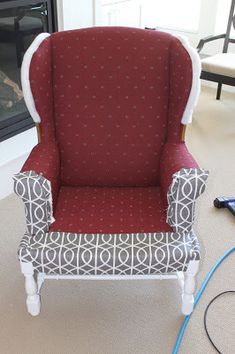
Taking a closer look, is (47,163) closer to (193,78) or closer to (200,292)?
(193,78)

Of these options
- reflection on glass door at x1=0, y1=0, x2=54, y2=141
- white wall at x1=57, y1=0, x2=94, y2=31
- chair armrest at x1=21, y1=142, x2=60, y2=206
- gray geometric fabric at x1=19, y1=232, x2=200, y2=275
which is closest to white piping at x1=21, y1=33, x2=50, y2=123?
chair armrest at x1=21, y1=142, x2=60, y2=206

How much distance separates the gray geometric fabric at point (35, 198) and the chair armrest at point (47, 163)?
67mm

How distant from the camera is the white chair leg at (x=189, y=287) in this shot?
1.39 meters

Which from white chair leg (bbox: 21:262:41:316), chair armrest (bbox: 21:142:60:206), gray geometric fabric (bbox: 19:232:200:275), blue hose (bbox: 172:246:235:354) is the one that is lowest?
blue hose (bbox: 172:246:235:354)

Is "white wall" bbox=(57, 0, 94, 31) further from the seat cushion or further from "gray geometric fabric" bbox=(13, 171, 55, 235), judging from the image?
"gray geometric fabric" bbox=(13, 171, 55, 235)

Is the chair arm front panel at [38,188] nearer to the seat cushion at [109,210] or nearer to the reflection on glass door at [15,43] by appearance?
the seat cushion at [109,210]

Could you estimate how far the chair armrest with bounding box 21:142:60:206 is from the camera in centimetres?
144

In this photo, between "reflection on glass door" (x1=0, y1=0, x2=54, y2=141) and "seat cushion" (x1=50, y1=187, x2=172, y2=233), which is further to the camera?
"reflection on glass door" (x1=0, y1=0, x2=54, y2=141)

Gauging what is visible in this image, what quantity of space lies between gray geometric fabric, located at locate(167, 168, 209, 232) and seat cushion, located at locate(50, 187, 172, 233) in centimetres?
5

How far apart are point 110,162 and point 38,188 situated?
1.39ft

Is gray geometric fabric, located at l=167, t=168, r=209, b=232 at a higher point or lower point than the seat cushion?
higher

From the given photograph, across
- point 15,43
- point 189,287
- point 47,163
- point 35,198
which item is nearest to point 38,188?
point 35,198

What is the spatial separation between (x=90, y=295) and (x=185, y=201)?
1.96 ft

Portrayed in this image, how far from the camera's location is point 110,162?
5.50 feet
